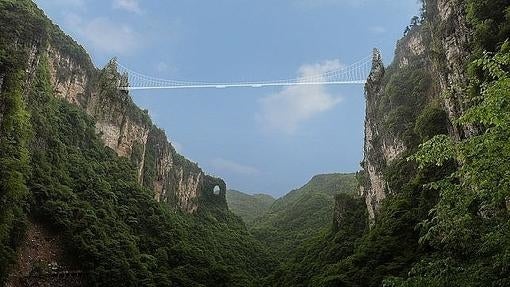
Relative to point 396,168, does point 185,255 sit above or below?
below

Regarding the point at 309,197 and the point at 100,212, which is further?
the point at 309,197

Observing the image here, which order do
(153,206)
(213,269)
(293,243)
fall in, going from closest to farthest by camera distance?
(213,269) < (153,206) < (293,243)

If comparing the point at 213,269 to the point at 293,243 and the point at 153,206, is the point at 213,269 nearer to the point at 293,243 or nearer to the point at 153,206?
the point at 153,206

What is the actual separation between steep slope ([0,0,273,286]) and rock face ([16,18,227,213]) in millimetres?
157

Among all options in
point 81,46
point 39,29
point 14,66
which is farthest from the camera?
point 81,46

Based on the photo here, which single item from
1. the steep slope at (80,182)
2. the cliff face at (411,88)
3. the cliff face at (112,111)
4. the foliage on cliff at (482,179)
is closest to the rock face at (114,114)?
the cliff face at (112,111)

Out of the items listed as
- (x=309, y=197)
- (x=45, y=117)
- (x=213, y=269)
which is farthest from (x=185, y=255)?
(x=309, y=197)

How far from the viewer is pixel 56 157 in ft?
114

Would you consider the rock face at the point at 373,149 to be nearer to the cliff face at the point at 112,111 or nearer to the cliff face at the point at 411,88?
the cliff face at the point at 411,88

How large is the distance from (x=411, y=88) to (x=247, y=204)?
111 meters

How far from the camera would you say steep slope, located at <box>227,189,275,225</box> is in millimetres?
129700

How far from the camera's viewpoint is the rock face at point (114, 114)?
156 ft

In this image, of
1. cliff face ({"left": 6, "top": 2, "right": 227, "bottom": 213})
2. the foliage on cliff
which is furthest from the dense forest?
cliff face ({"left": 6, "top": 2, "right": 227, "bottom": 213})

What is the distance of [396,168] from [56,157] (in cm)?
2512
